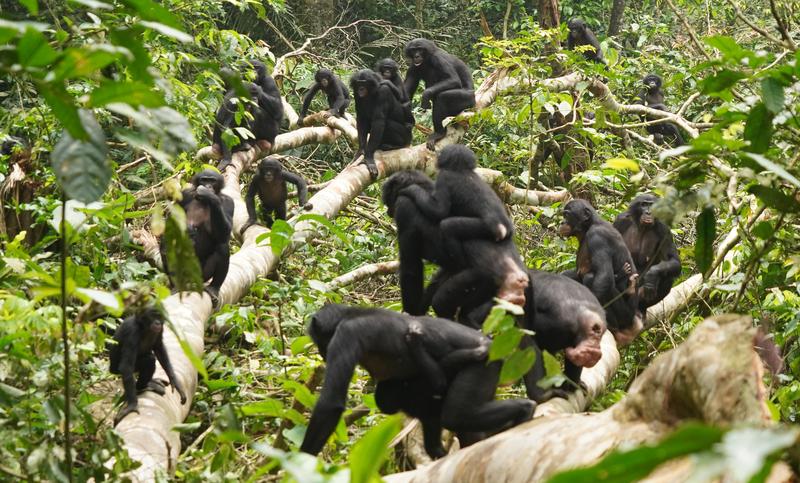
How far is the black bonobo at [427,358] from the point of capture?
4.76 metres

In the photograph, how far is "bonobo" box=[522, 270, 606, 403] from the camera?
19.2 ft

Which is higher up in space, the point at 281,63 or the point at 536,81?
the point at 281,63

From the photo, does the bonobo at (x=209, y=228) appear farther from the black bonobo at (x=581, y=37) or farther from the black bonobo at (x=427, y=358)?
the black bonobo at (x=581, y=37)

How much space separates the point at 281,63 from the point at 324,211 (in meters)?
4.55

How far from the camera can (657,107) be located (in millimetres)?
15977

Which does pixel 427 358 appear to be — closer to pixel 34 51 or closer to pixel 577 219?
pixel 34 51

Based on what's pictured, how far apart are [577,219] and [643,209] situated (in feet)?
3.08

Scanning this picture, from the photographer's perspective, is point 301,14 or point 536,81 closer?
point 536,81

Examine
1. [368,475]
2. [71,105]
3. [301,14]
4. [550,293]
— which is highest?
[301,14]

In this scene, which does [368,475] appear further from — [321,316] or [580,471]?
[321,316]

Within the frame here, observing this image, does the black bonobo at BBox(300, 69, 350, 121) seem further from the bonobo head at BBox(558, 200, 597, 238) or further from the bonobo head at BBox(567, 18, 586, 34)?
the bonobo head at BBox(558, 200, 597, 238)

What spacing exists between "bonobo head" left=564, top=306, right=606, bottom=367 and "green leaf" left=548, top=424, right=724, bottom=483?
472cm

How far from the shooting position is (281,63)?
1366 centimetres

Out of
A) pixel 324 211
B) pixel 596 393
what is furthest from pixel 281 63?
pixel 596 393
